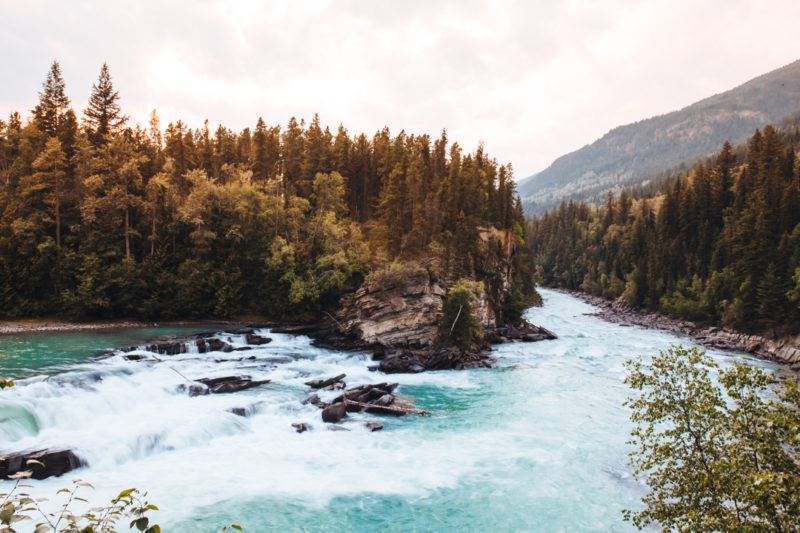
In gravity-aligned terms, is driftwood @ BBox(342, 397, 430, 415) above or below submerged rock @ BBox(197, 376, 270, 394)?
below

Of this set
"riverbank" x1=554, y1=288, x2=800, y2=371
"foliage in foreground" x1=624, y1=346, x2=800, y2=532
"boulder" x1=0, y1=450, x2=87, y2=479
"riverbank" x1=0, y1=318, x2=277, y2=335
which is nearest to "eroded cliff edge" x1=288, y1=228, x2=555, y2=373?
"riverbank" x1=0, y1=318, x2=277, y2=335

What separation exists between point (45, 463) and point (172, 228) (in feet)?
126

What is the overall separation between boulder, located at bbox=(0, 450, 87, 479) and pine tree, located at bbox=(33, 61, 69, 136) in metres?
49.6

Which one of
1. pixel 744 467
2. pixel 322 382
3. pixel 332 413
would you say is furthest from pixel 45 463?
pixel 744 467

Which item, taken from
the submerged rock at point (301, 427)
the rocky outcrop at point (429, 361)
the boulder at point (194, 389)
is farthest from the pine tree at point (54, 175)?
the submerged rock at point (301, 427)

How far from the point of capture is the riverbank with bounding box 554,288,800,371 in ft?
145

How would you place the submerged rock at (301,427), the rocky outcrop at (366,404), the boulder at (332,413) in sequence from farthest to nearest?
1. the rocky outcrop at (366,404)
2. the boulder at (332,413)
3. the submerged rock at (301,427)

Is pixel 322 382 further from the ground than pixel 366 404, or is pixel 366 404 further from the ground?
pixel 322 382

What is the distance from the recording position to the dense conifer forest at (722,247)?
51.8 m

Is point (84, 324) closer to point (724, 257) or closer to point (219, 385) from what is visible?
point (219, 385)

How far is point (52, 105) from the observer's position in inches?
2088

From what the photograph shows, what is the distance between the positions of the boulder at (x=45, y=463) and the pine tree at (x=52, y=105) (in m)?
49.6

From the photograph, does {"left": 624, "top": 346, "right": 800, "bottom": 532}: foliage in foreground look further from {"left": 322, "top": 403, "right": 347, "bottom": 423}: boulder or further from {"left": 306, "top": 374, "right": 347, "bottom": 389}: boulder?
{"left": 306, "top": 374, "right": 347, "bottom": 389}: boulder

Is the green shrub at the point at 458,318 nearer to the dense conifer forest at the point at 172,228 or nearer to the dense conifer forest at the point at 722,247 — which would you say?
the dense conifer forest at the point at 172,228
